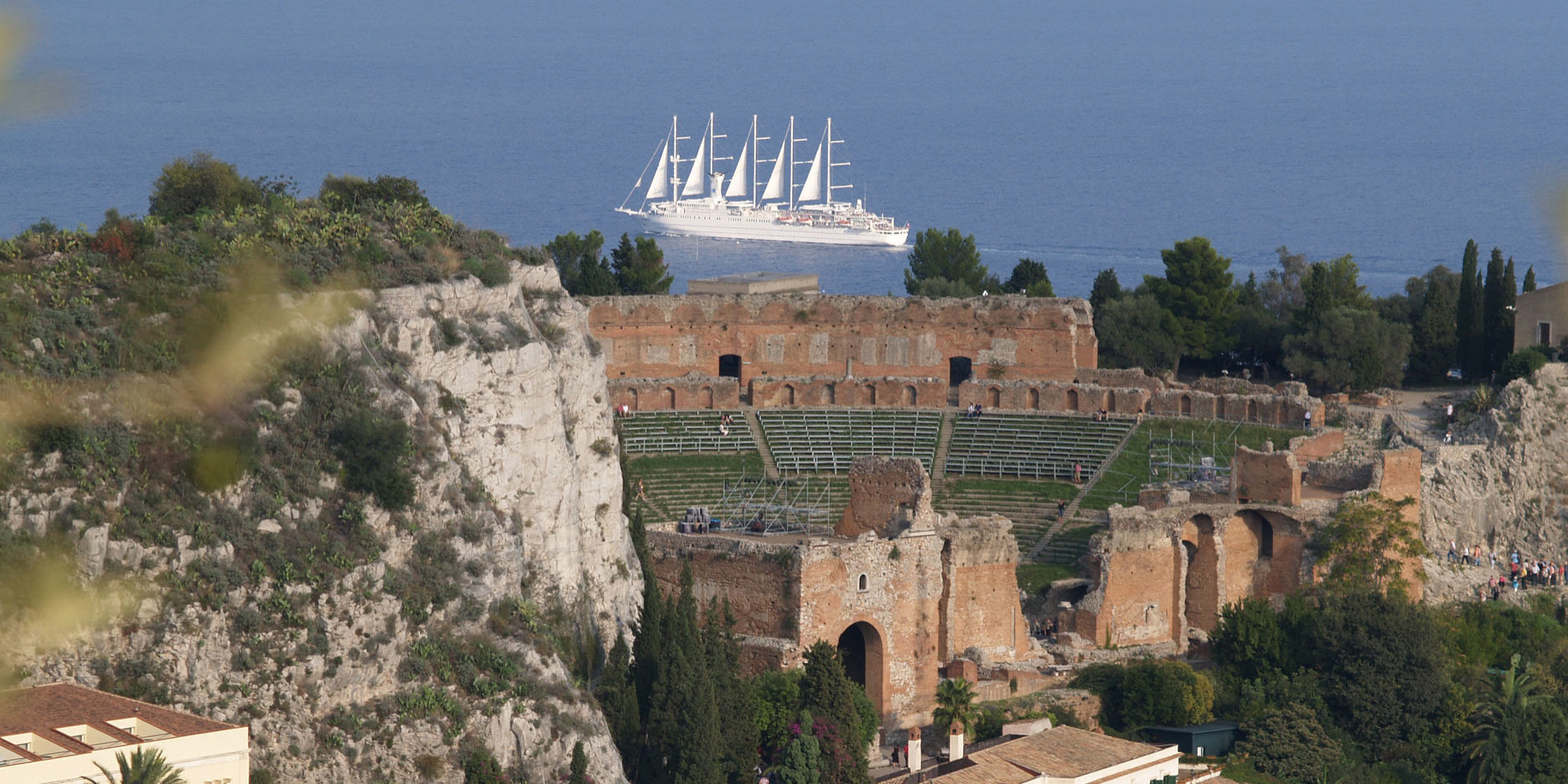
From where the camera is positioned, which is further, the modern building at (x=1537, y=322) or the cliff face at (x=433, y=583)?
the modern building at (x=1537, y=322)

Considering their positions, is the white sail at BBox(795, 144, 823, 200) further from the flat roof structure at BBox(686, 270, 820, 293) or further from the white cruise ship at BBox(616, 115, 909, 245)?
the flat roof structure at BBox(686, 270, 820, 293)

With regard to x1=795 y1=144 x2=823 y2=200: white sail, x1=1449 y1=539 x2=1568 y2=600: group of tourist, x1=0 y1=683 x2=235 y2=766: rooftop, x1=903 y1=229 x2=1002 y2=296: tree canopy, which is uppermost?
x1=795 y1=144 x2=823 y2=200: white sail

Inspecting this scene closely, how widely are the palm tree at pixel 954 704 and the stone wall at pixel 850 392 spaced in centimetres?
2505

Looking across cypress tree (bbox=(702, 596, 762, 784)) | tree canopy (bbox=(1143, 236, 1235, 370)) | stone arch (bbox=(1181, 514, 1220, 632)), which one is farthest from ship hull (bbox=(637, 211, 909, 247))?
cypress tree (bbox=(702, 596, 762, 784))

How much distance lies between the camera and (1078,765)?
43.6m

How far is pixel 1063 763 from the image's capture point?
4366 centimetres

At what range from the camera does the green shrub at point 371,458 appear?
39938 millimetres

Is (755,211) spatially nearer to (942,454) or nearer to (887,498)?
(942,454)

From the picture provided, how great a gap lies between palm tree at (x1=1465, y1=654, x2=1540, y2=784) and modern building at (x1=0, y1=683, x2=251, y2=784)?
27265 millimetres

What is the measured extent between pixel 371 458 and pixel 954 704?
1386cm

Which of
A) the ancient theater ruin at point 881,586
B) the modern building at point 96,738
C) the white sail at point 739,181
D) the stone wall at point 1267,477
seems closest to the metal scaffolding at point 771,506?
the ancient theater ruin at point 881,586

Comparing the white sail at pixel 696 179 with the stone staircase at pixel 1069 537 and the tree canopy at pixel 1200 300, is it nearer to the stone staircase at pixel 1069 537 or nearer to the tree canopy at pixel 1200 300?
the tree canopy at pixel 1200 300

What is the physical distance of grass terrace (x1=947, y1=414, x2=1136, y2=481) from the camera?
216ft

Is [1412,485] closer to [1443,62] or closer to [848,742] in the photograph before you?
[848,742]
